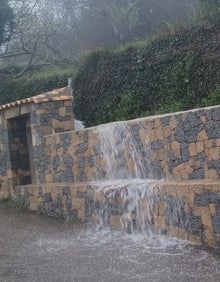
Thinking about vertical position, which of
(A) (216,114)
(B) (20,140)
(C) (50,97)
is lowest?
(A) (216,114)

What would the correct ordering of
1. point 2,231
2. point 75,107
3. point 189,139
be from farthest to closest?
point 75,107 < point 2,231 < point 189,139

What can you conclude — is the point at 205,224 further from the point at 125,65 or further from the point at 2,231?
the point at 125,65

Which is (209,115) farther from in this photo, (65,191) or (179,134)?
(65,191)

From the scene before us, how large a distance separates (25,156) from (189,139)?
19.4 ft

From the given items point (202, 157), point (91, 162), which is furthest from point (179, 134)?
point (91, 162)

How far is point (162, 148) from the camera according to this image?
7582 millimetres

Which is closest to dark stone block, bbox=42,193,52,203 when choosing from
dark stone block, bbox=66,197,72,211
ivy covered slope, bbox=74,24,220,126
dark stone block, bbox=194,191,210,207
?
dark stone block, bbox=66,197,72,211

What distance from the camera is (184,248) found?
6250 mm

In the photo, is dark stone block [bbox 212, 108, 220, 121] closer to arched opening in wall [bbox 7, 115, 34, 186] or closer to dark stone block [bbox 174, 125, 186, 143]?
dark stone block [bbox 174, 125, 186, 143]

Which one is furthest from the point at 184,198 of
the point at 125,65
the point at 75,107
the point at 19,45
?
the point at 19,45

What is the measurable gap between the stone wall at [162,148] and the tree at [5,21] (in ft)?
35.6

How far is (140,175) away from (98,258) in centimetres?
223

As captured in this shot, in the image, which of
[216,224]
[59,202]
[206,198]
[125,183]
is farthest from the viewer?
[59,202]

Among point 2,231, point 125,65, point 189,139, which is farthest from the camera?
point 125,65
